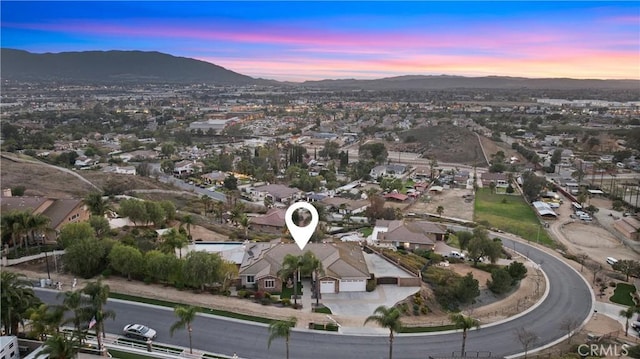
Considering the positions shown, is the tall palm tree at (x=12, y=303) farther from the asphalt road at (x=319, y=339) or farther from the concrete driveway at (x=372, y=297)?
the concrete driveway at (x=372, y=297)

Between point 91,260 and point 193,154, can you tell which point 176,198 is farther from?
point 193,154

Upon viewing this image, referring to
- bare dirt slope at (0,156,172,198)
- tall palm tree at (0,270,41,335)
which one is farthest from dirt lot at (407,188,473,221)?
tall palm tree at (0,270,41,335)

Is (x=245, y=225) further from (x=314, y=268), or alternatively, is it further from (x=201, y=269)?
(x=314, y=268)

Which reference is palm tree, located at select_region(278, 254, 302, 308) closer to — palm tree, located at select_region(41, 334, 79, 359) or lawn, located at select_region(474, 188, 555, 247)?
palm tree, located at select_region(41, 334, 79, 359)

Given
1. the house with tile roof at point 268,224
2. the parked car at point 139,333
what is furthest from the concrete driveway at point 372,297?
the house with tile roof at point 268,224

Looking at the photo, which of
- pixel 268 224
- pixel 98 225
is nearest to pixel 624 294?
pixel 268 224

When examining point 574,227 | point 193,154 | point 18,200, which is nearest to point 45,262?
point 18,200

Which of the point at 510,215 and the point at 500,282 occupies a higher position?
the point at 500,282
